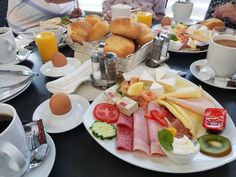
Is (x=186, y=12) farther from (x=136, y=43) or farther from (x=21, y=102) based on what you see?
(x=21, y=102)

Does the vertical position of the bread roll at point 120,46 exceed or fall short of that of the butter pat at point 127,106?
it exceeds it

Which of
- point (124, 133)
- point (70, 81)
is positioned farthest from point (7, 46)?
point (124, 133)

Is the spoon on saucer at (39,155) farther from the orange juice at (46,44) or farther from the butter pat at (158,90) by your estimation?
the orange juice at (46,44)

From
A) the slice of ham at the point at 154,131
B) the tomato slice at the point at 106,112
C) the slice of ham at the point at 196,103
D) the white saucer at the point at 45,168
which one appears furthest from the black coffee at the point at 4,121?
the slice of ham at the point at 196,103

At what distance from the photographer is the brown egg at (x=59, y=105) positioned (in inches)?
26.7

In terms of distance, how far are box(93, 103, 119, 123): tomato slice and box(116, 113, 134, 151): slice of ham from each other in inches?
0.7

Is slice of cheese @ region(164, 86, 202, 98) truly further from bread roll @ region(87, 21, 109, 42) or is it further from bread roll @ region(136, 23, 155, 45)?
bread roll @ region(87, 21, 109, 42)

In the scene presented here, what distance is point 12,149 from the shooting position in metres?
0.44

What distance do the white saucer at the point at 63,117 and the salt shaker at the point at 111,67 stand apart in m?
0.13

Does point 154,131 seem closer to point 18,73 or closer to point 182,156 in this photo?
point 182,156

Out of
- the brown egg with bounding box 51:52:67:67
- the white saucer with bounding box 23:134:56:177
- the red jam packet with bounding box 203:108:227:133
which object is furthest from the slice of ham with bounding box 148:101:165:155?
the brown egg with bounding box 51:52:67:67

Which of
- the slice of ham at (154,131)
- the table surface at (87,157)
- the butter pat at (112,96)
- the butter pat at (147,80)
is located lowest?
the table surface at (87,157)

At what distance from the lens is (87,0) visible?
2.74 m

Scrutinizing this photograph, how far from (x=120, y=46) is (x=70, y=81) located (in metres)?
0.23
